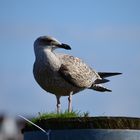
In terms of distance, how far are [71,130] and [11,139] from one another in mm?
16688

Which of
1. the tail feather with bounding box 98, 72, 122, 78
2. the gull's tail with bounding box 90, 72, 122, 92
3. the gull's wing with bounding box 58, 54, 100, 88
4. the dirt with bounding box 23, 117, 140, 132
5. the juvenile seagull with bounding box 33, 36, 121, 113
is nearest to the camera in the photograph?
the dirt with bounding box 23, 117, 140, 132

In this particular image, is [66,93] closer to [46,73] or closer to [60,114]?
[46,73]

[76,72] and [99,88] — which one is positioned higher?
[76,72]

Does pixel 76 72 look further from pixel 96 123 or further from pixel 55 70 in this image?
pixel 96 123

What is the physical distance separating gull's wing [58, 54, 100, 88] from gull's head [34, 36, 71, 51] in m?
0.22

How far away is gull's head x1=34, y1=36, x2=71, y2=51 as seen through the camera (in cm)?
767

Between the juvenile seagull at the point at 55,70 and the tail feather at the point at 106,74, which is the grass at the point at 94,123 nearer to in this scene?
the juvenile seagull at the point at 55,70

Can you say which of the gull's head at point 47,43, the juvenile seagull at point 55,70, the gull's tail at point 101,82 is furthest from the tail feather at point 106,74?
the gull's head at point 47,43

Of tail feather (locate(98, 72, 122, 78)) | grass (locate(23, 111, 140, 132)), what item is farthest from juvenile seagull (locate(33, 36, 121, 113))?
grass (locate(23, 111, 140, 132))

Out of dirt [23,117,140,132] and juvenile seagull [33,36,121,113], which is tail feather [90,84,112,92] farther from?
dirt [23,117,140,132]

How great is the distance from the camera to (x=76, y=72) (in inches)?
327

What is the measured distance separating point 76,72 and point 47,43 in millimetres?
740

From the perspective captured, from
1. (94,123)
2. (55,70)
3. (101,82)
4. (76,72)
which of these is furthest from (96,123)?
(101,82)

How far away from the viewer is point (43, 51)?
775 cm
